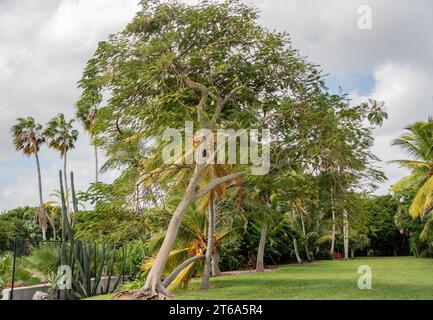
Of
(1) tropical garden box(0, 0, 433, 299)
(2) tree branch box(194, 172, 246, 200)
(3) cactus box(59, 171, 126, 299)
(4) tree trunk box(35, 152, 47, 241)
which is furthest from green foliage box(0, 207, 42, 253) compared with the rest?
A: (2) tree branch box(194, 172, 246, 200)

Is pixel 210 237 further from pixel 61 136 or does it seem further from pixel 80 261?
pixel 61 136

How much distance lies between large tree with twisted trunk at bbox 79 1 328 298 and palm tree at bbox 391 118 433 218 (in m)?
12.6

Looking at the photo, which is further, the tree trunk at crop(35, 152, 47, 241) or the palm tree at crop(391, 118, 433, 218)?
the tree trunk at crop(35, 152, 47, 241)

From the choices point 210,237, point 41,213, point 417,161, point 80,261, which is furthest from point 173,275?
point 41,213

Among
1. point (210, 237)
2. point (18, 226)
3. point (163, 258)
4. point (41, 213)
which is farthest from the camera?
point (18, 226)

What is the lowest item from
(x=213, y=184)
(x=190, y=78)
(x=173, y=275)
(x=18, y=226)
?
(x=173, y=275)

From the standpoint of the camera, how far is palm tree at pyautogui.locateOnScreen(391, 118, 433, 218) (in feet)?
81.8

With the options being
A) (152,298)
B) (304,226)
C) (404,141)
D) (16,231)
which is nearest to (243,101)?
(152,298)

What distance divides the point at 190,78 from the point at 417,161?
16101mm

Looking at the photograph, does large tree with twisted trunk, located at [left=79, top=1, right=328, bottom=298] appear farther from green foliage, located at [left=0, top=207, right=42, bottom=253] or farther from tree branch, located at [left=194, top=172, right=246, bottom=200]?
green foliage, located at [left=0, top=207, right=42, bottom=253]

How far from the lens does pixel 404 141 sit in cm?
2753

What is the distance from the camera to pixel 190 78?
15.1 metres

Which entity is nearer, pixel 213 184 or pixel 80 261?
pixel 213 184

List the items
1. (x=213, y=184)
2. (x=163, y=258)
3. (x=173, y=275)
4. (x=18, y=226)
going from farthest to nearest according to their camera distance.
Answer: (x=18, y=226) → (x=213, y=184) → (x=173, y=275) → (x=163, y=258)
